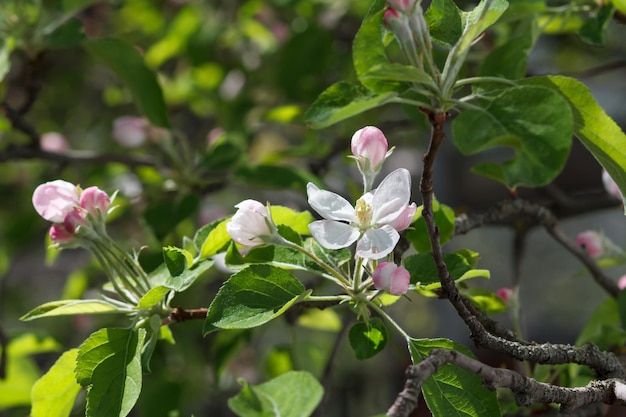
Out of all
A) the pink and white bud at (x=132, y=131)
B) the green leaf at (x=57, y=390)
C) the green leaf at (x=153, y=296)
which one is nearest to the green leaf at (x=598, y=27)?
the green leaf at (x=153, y=296)

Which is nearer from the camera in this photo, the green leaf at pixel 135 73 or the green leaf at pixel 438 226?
the green leaf at pixel 438 226

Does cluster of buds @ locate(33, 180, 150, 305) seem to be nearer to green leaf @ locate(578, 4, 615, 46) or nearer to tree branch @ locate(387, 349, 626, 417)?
tree branch @ locate(387, 349, 626, 417)

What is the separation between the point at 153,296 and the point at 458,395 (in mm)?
333

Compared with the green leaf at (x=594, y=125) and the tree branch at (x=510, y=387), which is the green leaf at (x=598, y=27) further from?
the tree branch at (x=510, y=387)

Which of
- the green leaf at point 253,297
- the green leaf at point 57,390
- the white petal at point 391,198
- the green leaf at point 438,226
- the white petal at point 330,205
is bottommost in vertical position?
the green leaf at point 57,390

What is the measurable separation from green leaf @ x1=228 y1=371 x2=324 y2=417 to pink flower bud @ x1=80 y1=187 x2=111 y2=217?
0.98 ft

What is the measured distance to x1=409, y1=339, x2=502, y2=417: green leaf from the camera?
0.80m

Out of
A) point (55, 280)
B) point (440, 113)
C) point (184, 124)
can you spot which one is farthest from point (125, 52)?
point (55, 280)

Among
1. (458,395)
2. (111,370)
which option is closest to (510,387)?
(458,395)

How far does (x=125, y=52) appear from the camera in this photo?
4.65 ft

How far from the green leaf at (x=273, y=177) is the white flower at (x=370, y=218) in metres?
0.58

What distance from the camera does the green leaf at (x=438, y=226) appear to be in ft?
3.15

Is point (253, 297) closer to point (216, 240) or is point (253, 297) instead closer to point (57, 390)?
point (216, 240)

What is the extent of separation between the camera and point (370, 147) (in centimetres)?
86
